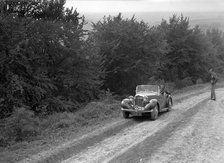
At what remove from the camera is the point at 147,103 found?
1650cm

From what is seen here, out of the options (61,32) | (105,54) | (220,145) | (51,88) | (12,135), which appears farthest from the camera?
(105,54)

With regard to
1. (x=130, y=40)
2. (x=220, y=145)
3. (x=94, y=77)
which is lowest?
(x=220, y=145)

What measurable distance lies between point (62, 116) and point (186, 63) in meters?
32.2

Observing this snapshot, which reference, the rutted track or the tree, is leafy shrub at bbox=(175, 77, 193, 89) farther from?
the rutted track

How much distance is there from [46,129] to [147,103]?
487cm

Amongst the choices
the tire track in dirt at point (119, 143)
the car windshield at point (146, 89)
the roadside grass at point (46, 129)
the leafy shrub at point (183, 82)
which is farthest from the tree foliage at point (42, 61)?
the leafy shrub at point (183, 82)

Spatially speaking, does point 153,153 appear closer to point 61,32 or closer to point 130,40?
point 61,32

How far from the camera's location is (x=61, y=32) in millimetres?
22953

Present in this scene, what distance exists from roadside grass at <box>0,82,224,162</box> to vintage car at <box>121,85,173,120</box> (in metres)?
0.89

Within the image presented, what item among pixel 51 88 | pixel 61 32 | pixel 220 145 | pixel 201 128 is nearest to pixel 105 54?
pixel 61 32

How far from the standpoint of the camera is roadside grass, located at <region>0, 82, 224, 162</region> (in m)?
10.9

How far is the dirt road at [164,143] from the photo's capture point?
9438mm

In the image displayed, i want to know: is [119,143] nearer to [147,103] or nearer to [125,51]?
[147,103]

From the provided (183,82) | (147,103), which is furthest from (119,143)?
(183,82)
